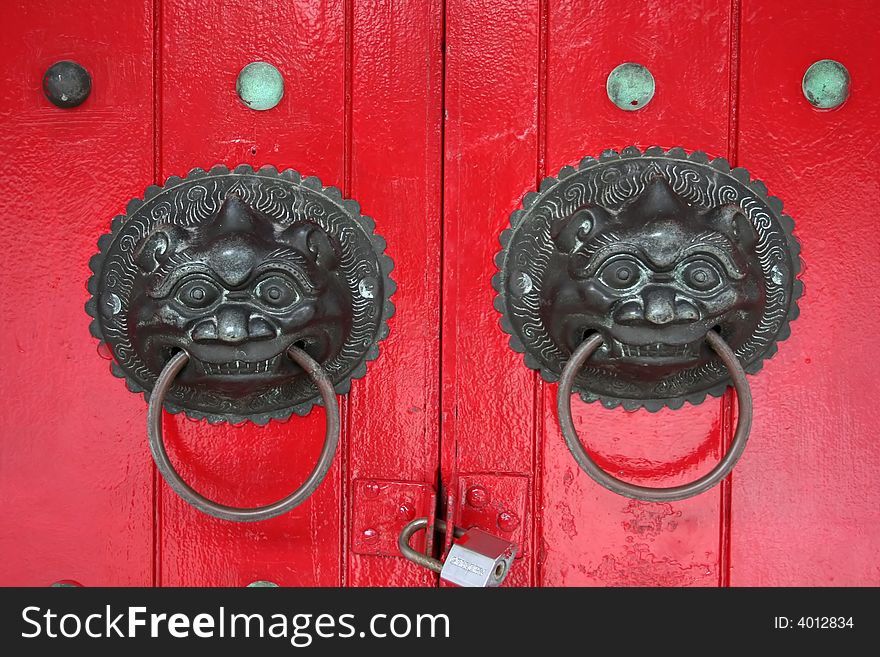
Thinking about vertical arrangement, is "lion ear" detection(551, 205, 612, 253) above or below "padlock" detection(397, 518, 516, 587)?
above

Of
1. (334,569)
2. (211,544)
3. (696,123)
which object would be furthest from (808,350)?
(211,544)

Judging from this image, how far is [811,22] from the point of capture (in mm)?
685

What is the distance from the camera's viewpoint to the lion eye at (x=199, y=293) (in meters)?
0.61

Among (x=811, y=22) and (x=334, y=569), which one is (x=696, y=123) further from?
(x=334, y=569)

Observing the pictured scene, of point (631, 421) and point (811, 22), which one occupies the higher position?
point (811, 22)

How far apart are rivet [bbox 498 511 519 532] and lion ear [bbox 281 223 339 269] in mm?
317

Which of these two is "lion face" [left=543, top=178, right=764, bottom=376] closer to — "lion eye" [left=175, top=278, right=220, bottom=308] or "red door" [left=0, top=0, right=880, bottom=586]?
"red door" [left=0, top=0, right=880, bottom=586]

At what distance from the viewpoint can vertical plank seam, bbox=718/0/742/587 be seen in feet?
2.27

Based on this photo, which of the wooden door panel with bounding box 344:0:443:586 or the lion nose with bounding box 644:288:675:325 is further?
the wooden door panel with bounding box 344:0:443:586

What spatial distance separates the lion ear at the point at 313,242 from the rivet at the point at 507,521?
32cm

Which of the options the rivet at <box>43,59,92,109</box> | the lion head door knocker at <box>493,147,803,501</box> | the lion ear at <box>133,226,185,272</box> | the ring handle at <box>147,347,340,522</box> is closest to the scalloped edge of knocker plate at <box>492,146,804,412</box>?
the lion head door knocker at <box>493,147,803,501</box>

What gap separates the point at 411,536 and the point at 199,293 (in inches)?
12.8

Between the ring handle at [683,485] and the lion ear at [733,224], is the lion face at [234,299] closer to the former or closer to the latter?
the ring handle at [683,485]

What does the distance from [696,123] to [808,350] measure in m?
0.27
